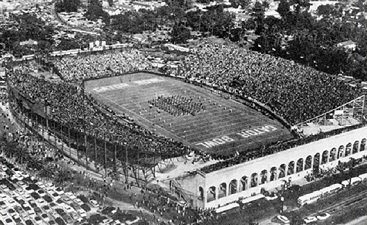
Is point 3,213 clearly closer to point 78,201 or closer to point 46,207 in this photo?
point 46,207

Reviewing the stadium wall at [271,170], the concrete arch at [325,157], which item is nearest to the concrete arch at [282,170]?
the stadium wall at [271,170]

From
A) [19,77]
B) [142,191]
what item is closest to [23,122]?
[19,77]

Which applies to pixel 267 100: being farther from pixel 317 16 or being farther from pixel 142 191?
pixel 317 16

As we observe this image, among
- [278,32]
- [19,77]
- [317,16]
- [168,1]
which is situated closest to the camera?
[19,77]

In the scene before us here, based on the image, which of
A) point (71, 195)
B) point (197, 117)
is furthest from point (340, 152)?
point (71, 195)

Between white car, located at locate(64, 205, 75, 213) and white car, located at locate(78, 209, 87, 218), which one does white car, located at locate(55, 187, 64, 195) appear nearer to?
white car, located at locate(64, 205, 75, 213)
